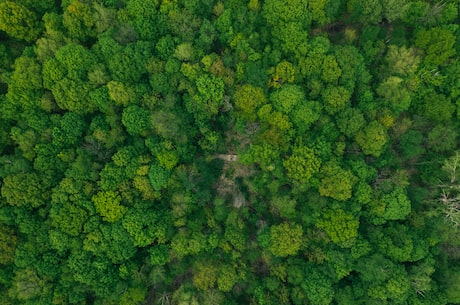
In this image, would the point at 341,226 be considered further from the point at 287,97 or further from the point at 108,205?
A: the point at 108,205

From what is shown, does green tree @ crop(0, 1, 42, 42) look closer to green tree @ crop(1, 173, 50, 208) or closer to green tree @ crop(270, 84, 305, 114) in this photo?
green tree @ crop(1, 173, 50, 208)

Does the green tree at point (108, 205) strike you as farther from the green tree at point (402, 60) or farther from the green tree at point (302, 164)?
the green tree at point (402, 60)

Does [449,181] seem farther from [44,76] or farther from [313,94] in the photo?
[44,76]

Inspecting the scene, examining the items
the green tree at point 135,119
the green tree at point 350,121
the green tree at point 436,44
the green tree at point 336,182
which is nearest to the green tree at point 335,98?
the green tree at point 350,121

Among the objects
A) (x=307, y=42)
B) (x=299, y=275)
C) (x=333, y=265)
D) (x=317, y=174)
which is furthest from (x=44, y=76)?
(x=333, y=265)

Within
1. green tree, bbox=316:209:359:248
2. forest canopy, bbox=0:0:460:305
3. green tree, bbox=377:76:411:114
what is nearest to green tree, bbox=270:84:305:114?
forest canopy, bbox=0:0:460:305
